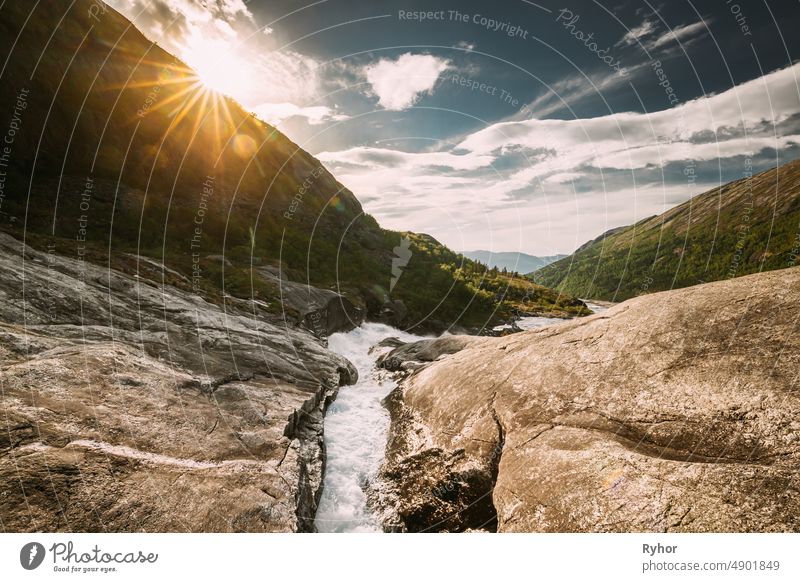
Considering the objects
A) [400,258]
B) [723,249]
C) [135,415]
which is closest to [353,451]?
[135,415]

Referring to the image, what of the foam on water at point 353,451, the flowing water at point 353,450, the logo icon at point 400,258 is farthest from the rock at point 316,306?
the logo icon at point 400,258

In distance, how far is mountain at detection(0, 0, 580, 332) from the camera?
30031mm

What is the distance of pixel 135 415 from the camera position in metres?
9.62

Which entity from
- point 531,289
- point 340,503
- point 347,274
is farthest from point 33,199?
point 531,289

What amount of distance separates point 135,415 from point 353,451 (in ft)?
26.0

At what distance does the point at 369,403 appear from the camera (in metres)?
19.2

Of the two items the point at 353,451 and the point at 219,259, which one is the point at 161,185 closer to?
the point at 219,259

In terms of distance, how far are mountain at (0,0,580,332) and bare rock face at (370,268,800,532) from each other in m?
20.1

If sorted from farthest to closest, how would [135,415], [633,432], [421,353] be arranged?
[421,353], [135,415], [633,432]

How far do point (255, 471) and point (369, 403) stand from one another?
10.1m

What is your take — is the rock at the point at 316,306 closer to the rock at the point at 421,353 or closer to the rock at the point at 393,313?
the rock at the point at 393,313

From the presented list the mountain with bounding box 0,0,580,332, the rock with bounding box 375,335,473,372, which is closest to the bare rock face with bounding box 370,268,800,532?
the rock with bounding box 375,335,473,372
